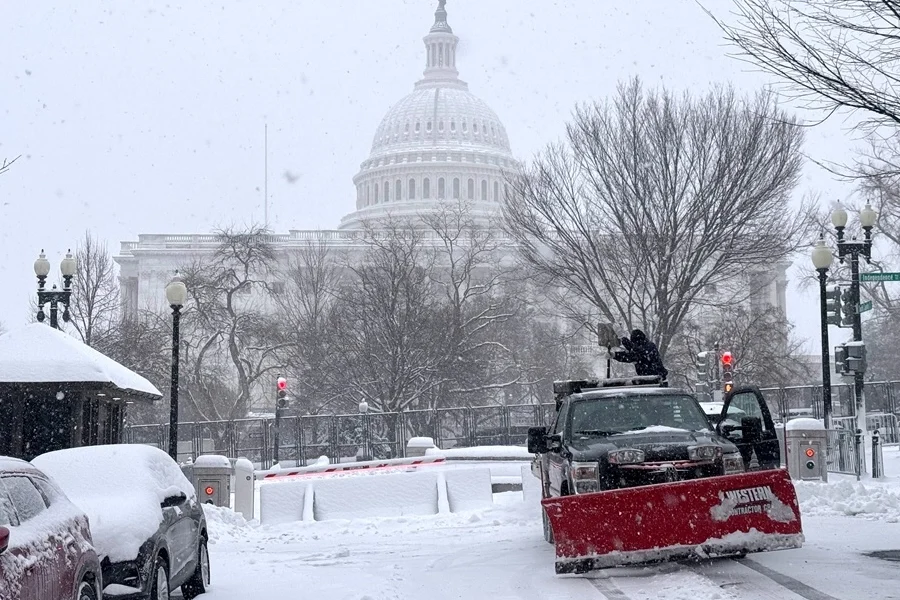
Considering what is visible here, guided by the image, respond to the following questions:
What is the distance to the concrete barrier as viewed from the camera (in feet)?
68.1

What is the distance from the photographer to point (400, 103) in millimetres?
151000

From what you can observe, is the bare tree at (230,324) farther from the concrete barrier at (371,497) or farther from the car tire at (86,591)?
the car tire at (86,591)

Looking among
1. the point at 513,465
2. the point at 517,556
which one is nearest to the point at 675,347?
the point at 513,465

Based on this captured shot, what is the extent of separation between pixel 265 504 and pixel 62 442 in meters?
3.61

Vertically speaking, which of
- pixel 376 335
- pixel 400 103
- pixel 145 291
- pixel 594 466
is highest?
pixel 400 103

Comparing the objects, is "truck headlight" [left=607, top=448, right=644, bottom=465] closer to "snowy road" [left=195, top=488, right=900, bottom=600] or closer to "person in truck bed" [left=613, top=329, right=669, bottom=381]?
"snowy road" [left=195, top=488, right=900, bottom=600]

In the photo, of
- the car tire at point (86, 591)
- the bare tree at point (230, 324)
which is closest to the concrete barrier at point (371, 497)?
the car tire at point (86, 591)

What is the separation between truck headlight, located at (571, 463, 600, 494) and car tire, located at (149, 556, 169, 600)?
4.00 meters

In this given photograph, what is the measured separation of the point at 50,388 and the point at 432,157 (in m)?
118

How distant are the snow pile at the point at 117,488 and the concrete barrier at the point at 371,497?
31.8 ft

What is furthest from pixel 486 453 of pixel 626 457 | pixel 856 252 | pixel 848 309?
pixel 626 457

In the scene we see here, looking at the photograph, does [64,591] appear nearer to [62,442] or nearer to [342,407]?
[62,442]

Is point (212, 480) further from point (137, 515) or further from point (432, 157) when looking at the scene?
point (432, 157)

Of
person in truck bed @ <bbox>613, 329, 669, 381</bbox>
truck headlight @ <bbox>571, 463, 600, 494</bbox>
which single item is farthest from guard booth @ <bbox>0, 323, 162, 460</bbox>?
truck headlight @ <bbox>571, 463, 600, 494</bbox>
